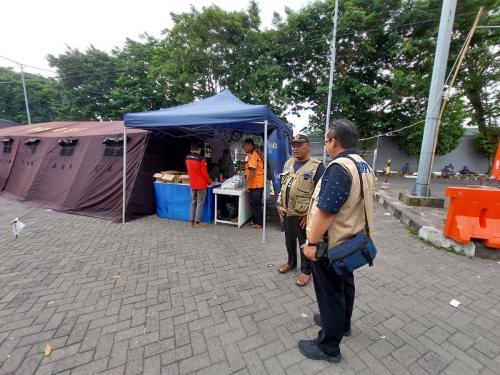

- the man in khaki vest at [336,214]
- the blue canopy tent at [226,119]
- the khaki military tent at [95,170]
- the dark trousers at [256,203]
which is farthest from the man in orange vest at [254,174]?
the man in khaki vest at [336,214]

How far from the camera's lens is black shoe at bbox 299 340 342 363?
6.42 ft

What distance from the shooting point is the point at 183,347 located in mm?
2086

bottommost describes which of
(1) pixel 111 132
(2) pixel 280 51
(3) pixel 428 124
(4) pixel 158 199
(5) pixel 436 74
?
(4) pixel 158 199

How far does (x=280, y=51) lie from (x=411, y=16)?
22.9 feet

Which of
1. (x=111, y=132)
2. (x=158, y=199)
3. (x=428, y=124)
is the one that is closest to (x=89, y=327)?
(x=158, y=199)

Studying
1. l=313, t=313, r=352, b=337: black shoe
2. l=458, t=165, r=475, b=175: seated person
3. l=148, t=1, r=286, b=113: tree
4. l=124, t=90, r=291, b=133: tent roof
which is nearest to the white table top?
l=124, t=90, r=291, b=133: tent roof

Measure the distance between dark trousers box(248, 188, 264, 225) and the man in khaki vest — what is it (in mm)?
3298

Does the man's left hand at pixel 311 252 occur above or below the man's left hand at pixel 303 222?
above

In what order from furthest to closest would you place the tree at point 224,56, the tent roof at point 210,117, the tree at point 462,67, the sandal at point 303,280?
the tree at point 224,56, the tree at point 462,67, the tent roof at point 210,117, the sandal at point 303,280

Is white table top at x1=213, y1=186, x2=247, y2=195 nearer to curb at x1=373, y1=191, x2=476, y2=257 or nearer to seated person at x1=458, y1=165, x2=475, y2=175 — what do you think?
curb at x1=373, y1=191, x2=476, y2=257

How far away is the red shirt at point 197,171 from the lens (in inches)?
195

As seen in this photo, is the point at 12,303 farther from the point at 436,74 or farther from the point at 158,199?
the point at 436,74

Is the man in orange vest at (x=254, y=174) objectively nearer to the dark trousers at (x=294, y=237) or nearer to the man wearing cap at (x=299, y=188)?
the man wearing cap at (x=299, y=188)

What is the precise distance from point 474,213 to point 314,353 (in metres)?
3.95
